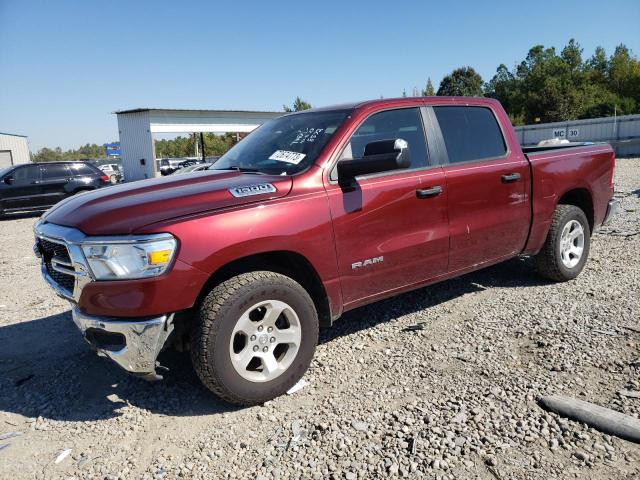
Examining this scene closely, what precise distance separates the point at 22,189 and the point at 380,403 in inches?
605

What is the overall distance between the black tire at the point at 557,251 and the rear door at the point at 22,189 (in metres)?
14.9

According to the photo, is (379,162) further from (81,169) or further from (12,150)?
(12,150)

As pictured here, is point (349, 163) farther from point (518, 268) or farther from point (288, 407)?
point (518, 268)

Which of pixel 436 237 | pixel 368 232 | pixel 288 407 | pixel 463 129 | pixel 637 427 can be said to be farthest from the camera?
pixel 463 129

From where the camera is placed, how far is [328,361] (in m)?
3.65

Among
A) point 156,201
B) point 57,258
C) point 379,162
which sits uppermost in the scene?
point 379,162

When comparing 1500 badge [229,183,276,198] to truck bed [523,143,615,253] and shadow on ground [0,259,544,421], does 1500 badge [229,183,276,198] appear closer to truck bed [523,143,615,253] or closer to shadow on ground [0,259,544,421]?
shadow on ground [0,259,544,421]

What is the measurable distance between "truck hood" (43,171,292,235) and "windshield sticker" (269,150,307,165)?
0.83 feet

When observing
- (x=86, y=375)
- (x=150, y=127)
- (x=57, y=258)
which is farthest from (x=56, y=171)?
(x=57, y=258)

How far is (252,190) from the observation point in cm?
305

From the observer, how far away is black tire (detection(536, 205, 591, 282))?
15.9ft

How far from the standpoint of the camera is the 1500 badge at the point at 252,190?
3.01m

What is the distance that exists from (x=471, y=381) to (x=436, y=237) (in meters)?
1.16

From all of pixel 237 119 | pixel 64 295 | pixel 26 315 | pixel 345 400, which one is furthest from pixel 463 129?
pixel 237 119
